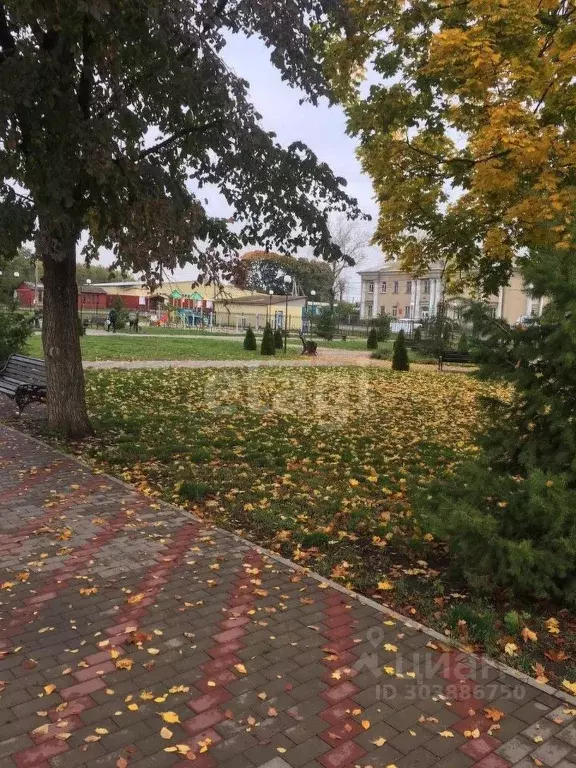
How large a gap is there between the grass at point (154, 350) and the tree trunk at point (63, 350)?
416 inches

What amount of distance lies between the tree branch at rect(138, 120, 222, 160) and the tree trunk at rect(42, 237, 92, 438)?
1473 mm

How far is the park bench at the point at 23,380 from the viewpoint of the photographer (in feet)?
29.4

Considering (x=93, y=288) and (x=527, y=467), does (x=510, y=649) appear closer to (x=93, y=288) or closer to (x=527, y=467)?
(x=527, y=467)

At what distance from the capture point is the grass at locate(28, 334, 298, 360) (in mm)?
19875

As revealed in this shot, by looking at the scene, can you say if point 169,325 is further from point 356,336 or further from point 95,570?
point 95,570

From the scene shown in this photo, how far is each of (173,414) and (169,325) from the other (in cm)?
3409

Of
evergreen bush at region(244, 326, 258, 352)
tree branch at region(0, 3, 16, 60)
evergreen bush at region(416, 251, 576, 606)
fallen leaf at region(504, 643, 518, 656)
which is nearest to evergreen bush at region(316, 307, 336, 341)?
evergreen bush at region(244, 326, 258, 352)

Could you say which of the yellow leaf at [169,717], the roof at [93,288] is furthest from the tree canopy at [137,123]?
the roof at [93,288]

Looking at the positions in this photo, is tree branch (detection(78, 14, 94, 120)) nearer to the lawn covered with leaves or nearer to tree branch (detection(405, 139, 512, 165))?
the lawn covered with leaves

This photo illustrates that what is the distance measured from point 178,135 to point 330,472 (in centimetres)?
437

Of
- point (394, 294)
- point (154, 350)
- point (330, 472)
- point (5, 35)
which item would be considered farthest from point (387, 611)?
point (394, 294)

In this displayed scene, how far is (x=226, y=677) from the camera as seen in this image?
118 inches

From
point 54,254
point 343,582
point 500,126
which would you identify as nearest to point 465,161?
point 500,126

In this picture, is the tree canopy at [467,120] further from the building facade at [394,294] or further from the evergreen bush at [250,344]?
the building facade at [394,294]
